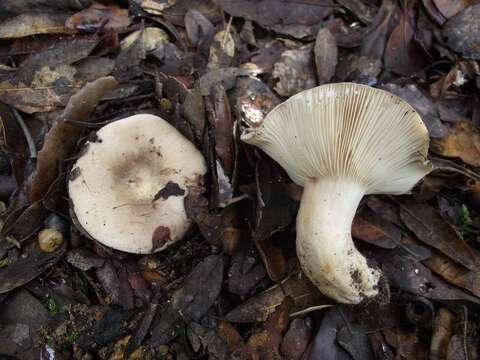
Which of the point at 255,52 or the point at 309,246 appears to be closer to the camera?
the point at 309,246

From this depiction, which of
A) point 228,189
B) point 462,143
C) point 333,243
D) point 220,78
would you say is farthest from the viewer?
point 220,78

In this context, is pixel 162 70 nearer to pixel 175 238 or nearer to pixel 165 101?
pixel 165 101

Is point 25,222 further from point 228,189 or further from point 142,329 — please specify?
point 228,189

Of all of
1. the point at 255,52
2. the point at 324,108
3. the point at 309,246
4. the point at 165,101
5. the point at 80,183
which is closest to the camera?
the point at 324,108

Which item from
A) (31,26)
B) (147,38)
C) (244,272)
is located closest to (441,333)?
(244,272)

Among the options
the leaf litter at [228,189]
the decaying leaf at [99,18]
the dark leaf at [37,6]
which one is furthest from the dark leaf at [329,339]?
the dark leaf at [37,6]

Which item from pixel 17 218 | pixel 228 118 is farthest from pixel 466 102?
pixel 17 218

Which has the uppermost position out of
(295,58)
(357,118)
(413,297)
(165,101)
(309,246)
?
(357,118)
